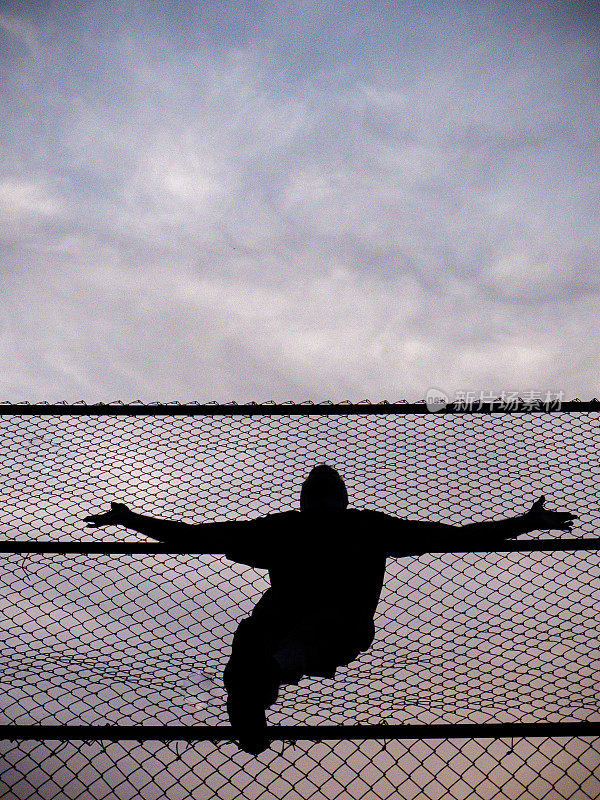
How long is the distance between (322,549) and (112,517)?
89 cm

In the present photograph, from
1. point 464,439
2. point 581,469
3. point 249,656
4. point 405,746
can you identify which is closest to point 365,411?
point 464,439

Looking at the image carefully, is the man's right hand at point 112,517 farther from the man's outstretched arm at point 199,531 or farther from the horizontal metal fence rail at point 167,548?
the horizontal metal fence rail at point 167,548

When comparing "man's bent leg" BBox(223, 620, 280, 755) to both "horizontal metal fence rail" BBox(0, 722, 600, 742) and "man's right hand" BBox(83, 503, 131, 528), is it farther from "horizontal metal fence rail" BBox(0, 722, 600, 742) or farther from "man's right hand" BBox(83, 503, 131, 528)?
"man's right hand" BBox(83, 503, 131, 528)

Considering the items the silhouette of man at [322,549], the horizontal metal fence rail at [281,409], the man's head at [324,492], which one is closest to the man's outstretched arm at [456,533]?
the silhouette of man at [322,549]

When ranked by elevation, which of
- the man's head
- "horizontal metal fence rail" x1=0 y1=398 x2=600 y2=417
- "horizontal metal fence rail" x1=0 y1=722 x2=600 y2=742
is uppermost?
"horizontal metal fence rail" x1=0 y1=398 x2=600 y2=417

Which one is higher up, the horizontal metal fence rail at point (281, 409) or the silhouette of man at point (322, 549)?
the horizontal metal fence rail at point (281, 409)

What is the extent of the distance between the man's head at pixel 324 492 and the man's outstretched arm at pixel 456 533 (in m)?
0.29

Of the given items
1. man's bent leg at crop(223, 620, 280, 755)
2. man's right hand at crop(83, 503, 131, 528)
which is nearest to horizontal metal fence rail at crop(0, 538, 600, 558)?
man's right hand at crop(83, 503, 131, 528)

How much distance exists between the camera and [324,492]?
2.61 m

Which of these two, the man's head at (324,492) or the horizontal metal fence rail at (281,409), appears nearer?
the man's head at (324,492)

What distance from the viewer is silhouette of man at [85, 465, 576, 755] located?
242 cm

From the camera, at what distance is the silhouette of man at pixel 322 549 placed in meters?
2.42

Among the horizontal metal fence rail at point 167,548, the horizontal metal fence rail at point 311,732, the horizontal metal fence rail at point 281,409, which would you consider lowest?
the horizontal metal fence rail at point 311,732

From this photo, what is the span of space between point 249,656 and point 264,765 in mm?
1312
